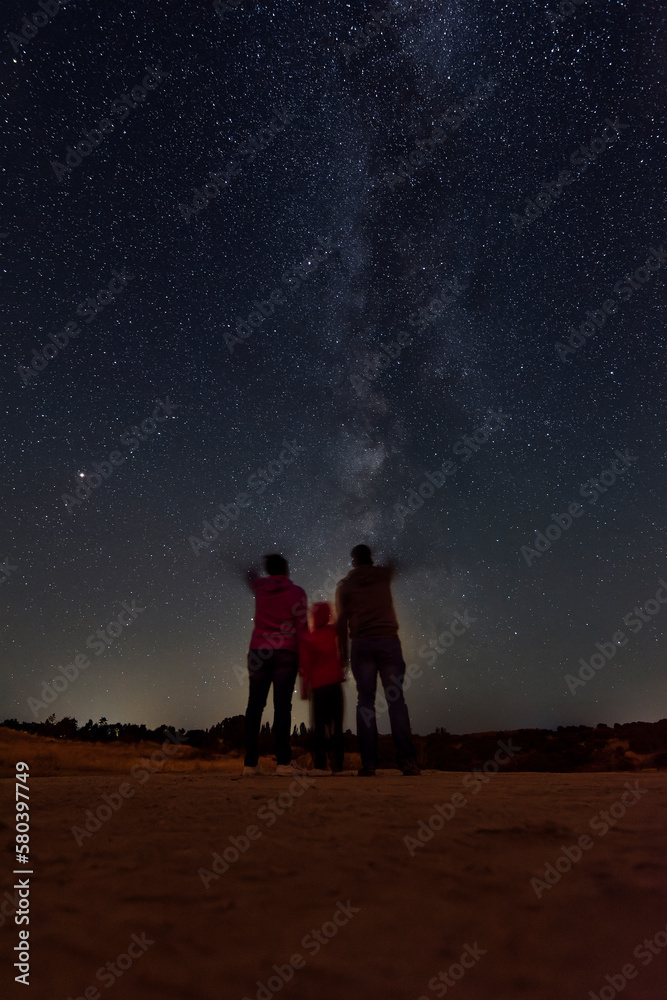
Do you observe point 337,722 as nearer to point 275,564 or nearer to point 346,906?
point 275,564

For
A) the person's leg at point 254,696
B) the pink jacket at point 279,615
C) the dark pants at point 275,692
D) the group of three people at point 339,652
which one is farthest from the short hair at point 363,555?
the person's leg at point 254,696

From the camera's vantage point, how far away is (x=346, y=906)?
1890mm

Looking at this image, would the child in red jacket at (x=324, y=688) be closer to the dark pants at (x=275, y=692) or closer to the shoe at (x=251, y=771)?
the dark pants at (x=275, y=692)

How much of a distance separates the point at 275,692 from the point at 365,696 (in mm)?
807

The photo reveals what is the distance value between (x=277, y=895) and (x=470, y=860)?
0.71 metres

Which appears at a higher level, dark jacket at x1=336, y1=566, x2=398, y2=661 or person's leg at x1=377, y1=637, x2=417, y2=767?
dark jacket at x1=336, y1=566, x2=398, y2=661

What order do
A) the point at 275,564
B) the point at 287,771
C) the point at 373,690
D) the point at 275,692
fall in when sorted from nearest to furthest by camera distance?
the point at 287,771 → the point at 373,690 → the point at 275,692 → the point at 275,564

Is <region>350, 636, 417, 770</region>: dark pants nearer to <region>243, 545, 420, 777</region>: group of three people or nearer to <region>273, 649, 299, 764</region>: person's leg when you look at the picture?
Answer: <region>243, 545, 420, 777</region>: group of three people

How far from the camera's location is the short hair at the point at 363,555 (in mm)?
5852

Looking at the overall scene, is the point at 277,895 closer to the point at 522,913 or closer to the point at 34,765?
the point at 522,913

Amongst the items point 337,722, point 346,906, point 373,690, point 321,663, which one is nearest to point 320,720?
point 337,722

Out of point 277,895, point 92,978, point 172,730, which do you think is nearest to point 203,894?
point 277,895

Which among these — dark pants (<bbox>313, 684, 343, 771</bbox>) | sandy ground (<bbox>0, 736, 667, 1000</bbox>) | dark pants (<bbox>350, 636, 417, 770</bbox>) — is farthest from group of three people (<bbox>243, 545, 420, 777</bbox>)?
sandy ground (<bbox>0, 736, 667, 1000</bbox>)

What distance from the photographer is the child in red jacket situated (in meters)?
6.01
